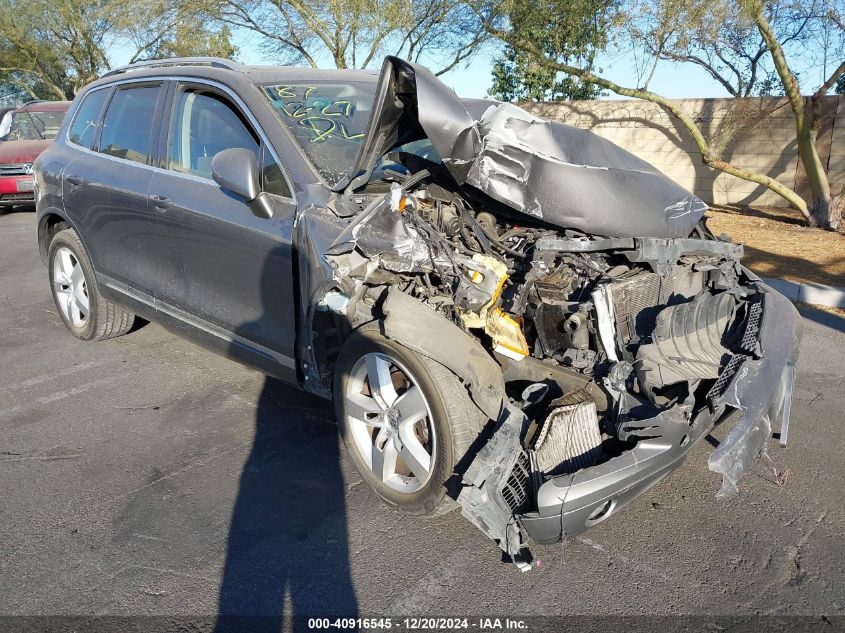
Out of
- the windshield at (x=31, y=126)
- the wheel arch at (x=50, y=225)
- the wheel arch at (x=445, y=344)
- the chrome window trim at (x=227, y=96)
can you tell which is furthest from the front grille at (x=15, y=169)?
the wheel arch at (x=445, y=344)

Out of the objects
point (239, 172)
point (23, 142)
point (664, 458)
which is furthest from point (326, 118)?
point (23, 142)

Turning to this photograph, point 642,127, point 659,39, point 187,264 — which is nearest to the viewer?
point 187,264

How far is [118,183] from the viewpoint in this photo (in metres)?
4.72

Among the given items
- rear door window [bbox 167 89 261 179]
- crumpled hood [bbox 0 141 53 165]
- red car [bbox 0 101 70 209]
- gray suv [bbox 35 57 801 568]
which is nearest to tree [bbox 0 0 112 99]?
red car [bbox 0 101 70 209]

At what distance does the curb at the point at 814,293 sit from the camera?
6852mm

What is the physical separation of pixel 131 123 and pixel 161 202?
886 mm

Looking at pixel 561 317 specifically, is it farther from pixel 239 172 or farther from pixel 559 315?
pixel 239 172

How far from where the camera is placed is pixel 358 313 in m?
3.36

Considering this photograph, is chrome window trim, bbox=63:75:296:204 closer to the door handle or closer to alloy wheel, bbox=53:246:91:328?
the door handle

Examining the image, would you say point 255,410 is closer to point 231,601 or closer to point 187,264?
point 187,264

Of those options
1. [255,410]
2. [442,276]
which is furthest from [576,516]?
[255,410]

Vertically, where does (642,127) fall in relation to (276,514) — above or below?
above

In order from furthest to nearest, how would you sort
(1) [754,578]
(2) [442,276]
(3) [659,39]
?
(3) [659,39], (2) [442,276], (1) [754,578]

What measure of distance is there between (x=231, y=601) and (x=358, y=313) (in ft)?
4.42
